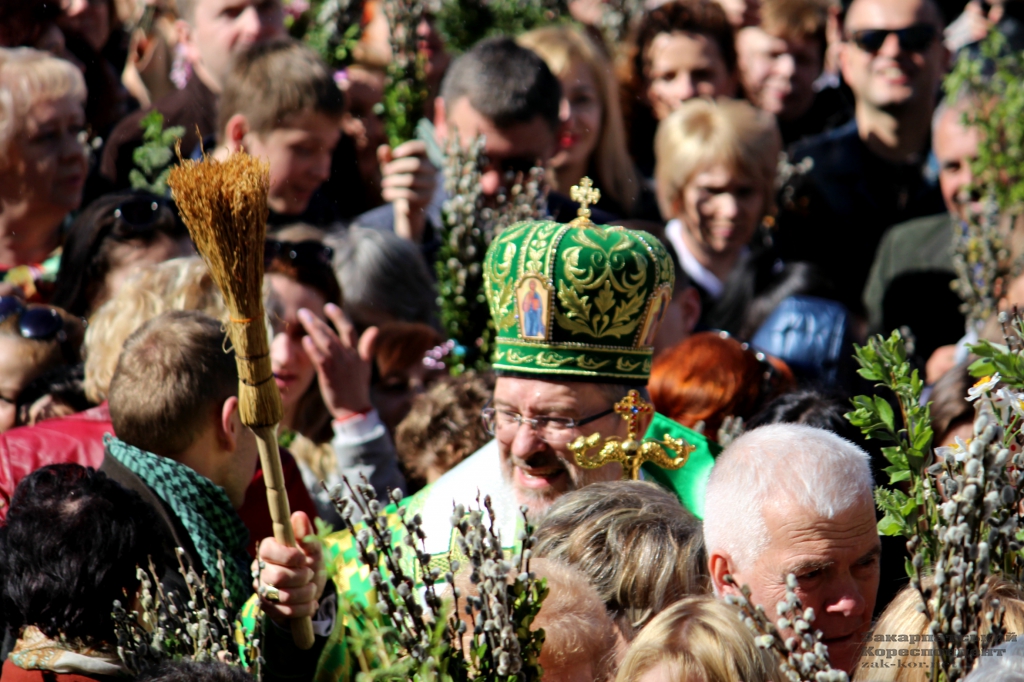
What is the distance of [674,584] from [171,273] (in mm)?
2423

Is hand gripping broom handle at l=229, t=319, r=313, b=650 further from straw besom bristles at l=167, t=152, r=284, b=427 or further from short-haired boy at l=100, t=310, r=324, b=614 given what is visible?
short-haired boy at l=100, t=310, r=324, b=614

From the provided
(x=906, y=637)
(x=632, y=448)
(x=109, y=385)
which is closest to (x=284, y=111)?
(x=109, y=385)

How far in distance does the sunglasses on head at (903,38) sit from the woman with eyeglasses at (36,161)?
471 centimetres

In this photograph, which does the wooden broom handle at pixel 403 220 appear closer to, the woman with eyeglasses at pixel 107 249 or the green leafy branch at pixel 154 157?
the green leafy branch at pixel 154 157

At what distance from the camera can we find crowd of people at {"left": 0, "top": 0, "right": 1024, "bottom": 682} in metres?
3.17

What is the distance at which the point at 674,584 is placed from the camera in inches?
132

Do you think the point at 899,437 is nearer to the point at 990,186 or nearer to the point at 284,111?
the point at 284,111

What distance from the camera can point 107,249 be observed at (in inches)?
215

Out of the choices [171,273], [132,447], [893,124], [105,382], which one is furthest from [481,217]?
[893,124]

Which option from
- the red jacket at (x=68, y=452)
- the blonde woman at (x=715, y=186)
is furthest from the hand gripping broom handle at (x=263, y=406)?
the blonde woman at (x=715, y=186)

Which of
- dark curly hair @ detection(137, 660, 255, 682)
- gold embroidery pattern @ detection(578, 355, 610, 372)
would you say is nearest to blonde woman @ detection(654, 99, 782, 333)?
gold embroidery pattern @ detection(578, 355, 610, 372)

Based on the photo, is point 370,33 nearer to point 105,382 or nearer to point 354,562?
point 105,382

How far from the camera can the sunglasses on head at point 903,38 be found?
310 inches

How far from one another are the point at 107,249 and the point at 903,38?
504 cm
